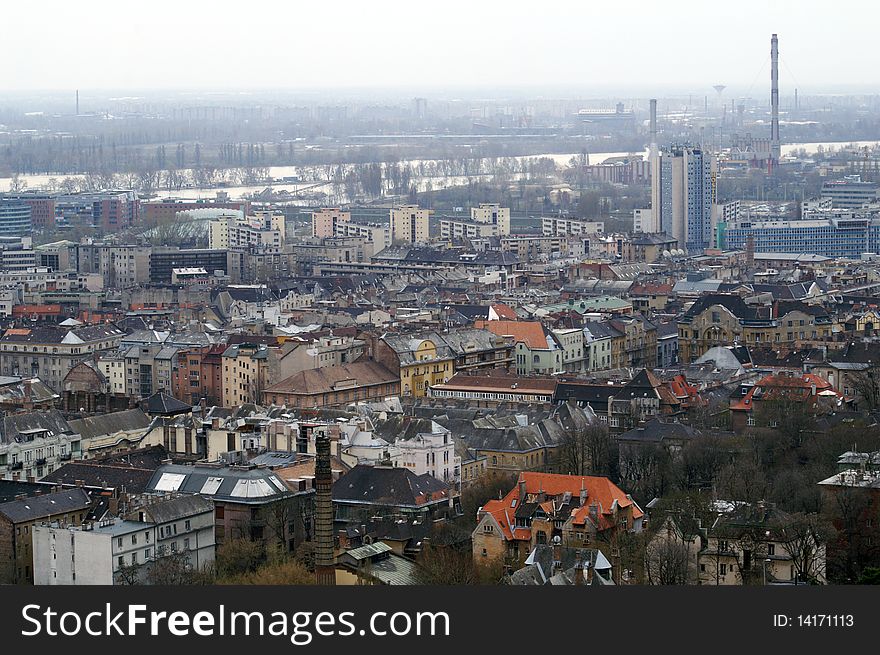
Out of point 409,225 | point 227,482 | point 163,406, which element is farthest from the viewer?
point 409,225

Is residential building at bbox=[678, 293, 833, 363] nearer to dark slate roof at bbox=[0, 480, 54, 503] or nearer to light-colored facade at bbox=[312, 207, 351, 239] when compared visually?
dark slate roof at bbox=[0, 480, 54, 503]

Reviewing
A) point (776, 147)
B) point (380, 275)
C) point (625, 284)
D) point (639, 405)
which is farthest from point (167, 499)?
point (776, 147)

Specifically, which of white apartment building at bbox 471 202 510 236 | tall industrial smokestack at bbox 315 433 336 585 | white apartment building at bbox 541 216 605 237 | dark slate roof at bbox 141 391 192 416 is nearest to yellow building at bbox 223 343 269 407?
dark slate roof at bbox 141 391 192 416

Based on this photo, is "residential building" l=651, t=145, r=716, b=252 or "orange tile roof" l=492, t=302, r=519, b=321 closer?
"orange tile roof" l=492, t=302, r=519, b=321

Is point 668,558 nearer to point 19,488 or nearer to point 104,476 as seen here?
point 104,476

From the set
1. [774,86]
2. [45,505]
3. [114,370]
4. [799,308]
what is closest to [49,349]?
[114,370]

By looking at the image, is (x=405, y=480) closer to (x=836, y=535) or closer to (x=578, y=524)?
(x=578, y=524)
